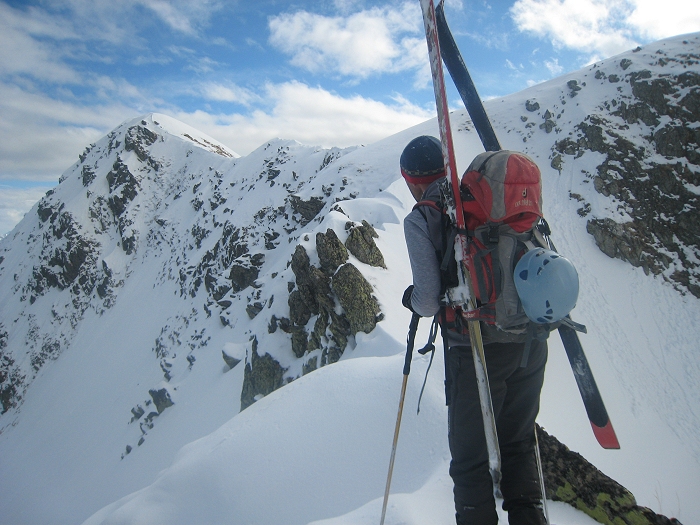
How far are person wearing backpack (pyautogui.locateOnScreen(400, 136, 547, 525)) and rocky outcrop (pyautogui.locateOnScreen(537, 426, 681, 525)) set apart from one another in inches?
44.5

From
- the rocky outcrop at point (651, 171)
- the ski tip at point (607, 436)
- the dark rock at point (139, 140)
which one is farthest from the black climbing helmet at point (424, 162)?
the dark rock at point (139, 140)

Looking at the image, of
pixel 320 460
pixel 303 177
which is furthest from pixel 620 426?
pixel 303 177

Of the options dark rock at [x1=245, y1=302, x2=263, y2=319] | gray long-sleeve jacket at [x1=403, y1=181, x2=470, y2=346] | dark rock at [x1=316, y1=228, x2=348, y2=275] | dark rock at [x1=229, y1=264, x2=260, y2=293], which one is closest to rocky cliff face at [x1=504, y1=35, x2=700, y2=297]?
dark rock at [x1=316, y1=228, x2=348, y2=275]

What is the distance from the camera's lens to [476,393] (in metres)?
1.97

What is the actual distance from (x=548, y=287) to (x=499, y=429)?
3.30 feet

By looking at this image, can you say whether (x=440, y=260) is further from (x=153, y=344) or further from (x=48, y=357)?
(x=48, y=357)

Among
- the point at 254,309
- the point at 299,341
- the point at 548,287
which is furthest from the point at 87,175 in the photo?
the point at 548,287

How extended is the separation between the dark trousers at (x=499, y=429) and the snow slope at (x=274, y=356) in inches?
32.1

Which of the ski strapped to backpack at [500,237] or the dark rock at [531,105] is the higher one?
the dark rock at [531,105]

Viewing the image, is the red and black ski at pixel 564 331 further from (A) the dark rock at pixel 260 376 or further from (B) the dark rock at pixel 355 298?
(A) the dark rock at pixel 260 376

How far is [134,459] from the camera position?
20.4 metres

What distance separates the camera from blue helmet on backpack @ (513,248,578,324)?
166cm

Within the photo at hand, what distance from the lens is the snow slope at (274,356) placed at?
3816 mm

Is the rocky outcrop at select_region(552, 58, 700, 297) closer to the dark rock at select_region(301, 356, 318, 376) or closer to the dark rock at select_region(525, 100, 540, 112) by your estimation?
the dark rock at select_region(525, 100, 540, 112)
